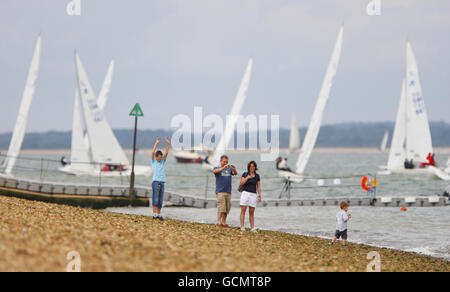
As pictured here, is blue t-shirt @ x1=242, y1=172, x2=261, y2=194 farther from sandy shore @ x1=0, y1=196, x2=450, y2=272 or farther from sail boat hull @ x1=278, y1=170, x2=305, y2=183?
sail boat hull @ x1=278, y1=170, x2=305, y2=183

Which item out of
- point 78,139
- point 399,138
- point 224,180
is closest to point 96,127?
point 78,139

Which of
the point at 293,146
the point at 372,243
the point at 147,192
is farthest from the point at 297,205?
the point at 293,146

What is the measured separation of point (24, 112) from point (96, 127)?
5034 mm

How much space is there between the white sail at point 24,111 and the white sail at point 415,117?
29.9 m

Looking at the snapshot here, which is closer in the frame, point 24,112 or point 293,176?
point 24,112

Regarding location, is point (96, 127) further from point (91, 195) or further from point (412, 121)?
point (412, 121)

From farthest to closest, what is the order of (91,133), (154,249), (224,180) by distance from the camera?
(91,133) < (224,180) < (154,249)

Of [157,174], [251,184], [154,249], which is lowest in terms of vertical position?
[154,249]

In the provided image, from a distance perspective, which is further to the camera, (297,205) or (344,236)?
(297,205)

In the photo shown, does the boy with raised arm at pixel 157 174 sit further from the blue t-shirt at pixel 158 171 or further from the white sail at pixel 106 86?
the white sail at pixel 106 86

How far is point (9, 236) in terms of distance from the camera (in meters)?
7.88

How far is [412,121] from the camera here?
159 ft
